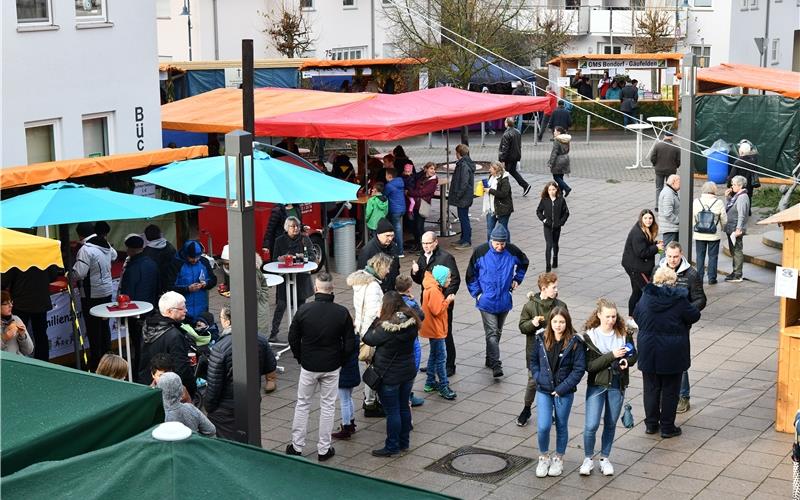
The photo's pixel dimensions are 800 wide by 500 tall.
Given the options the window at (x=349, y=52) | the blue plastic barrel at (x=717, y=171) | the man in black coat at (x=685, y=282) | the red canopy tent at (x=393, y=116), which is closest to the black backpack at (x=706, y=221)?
the man in black coat at (x=685, y=282)

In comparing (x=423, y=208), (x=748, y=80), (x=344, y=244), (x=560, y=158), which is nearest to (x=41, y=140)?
(x=344, y=244)

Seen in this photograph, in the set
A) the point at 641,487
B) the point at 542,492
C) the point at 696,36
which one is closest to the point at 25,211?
the point at 542,492

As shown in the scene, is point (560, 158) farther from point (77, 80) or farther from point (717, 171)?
point (77, 80)

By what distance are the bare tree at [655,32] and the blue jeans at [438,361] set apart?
36.1m

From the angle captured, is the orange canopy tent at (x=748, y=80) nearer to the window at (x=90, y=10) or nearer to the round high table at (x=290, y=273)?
the round high table at (x=290, y=273)

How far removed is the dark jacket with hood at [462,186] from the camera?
67.6ft

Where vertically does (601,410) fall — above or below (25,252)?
below

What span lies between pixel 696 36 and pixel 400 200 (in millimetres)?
31339

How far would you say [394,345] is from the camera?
1073cm

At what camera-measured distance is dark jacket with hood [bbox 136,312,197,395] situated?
10.4m

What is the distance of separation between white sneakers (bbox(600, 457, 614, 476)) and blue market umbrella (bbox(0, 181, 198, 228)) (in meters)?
5.45

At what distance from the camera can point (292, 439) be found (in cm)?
1109

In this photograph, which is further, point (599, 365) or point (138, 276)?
point (138, 276)

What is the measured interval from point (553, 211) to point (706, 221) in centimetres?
236
